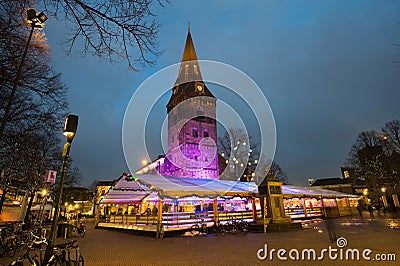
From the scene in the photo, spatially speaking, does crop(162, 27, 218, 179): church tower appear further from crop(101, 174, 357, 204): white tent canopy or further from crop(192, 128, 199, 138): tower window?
crop(101, 174, 357, 204): white tent canopy

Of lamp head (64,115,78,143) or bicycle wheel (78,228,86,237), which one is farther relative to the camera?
bicycle wheel (78,228,86,237)

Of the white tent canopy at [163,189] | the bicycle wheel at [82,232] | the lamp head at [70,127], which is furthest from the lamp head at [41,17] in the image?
the bicycle wheel at [82,232]

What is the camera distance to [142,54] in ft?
14.2

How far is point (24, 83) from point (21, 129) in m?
3.79

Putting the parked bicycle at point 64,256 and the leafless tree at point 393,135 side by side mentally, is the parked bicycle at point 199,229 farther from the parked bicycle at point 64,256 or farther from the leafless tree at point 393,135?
the leafless tree at point 393,135

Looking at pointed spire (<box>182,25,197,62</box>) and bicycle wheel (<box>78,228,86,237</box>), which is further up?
pointed spire (<box>182,25,197,62</box>)

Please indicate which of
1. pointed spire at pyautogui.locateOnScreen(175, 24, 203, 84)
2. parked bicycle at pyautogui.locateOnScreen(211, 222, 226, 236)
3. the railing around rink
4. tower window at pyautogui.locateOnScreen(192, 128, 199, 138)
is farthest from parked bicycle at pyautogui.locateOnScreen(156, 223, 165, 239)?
pointed spire at pyautogui.locateOnScreen(175, 24, 203, 84)

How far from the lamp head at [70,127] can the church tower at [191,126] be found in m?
38.2

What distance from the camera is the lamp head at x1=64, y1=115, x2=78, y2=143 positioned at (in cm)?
580

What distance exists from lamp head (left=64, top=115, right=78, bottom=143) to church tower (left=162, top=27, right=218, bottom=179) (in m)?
38.2

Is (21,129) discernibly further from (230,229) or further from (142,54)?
(230,229)

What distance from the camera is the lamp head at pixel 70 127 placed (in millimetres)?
5801

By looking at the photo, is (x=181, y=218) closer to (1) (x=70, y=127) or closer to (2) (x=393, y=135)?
(1) (x=70, y=127)

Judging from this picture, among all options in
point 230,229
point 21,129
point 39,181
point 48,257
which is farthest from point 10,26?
point 39,181
